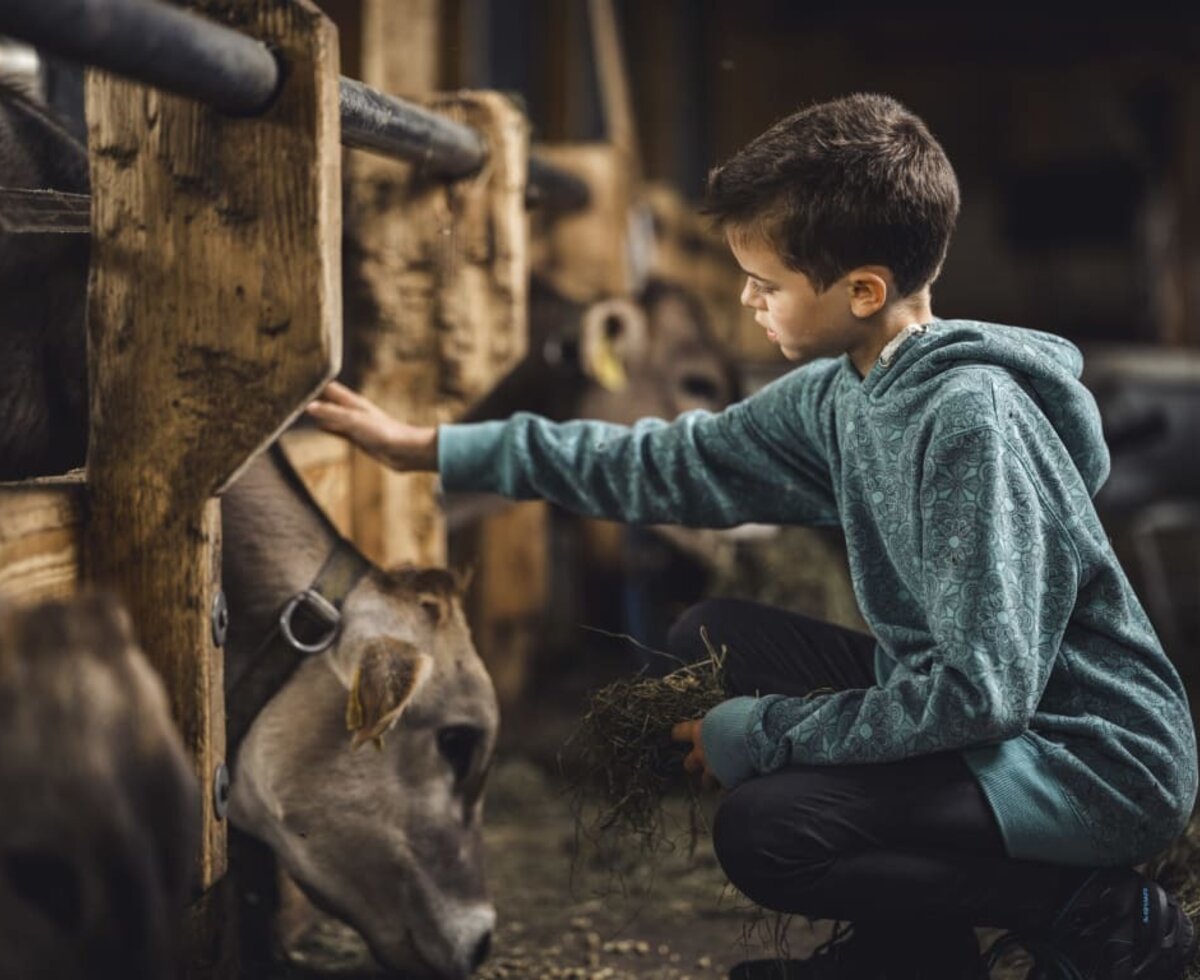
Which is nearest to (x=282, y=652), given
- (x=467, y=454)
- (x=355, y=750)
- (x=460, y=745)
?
(x=355, y=750)

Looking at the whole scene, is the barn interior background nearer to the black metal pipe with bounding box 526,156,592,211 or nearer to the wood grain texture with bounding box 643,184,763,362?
the wood grain texture with bounding box 643,184,763,362

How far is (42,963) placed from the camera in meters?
1.42

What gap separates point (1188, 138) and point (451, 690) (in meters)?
10.2

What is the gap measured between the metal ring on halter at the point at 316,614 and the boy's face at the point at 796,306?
2.75 ft

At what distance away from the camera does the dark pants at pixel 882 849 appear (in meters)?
2.08

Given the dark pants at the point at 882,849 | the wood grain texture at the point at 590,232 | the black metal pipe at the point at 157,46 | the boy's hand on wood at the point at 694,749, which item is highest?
the wood grain texture at the point at 590,232

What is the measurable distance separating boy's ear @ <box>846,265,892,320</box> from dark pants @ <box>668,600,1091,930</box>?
60cm

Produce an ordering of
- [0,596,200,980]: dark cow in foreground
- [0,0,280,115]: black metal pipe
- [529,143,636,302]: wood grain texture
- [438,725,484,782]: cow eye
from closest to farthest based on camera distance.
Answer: [0,596,200,980]: dark cow in foreground, [0,0,280,115]: black metal pipe, [438,725,484,782]: cow eye, [529,143,636,302]: wood grain texture

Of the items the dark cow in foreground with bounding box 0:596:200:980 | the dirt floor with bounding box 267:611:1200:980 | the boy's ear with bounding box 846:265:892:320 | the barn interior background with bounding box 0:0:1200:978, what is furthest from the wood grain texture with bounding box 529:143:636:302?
the dark cow in foreground with bounding box 0:596:200:980

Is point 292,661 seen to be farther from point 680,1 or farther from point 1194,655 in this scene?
point 680,1

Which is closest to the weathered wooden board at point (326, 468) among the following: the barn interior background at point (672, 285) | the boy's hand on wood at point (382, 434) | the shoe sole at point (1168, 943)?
the barn interior background at point (672, 285)

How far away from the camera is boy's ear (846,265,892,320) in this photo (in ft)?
7.14

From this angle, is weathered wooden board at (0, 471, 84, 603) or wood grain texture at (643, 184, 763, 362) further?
wood grain texture at (643, 184, 763, 362)

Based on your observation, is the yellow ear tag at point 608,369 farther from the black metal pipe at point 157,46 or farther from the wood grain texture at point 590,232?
the black metal pipe at point 157,46
